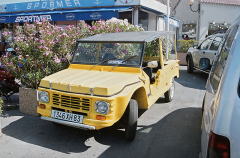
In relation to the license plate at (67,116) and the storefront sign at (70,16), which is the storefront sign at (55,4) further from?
the license plate at (67,116)

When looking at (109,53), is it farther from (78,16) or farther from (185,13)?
(185,13)

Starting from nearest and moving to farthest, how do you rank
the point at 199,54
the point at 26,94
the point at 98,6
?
the point at 26,94, the point at 199,54, the point at 98,6

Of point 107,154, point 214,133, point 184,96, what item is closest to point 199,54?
point 184,96

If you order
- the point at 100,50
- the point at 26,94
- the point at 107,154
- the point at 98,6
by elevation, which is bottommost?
the point at 107,154

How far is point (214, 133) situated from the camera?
1.95m

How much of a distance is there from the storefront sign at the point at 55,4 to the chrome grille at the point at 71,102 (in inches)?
377

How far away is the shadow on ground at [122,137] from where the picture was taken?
399 centimetres

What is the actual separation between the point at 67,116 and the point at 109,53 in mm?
1683

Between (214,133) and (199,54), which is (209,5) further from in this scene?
(214,133)

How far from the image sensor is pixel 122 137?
4.53 m

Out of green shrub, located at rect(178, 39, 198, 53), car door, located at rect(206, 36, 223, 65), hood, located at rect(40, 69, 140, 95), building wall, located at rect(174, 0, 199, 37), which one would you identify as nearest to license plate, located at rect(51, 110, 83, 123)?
hood, located at rect(40, 69, 140, 95)

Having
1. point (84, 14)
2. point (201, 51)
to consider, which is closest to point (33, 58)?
point (84, 14)

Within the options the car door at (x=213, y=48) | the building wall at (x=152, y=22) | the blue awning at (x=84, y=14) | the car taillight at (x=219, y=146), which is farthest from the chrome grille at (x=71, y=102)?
the building wall at (x=152, y=22)

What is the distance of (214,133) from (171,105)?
4704mm
